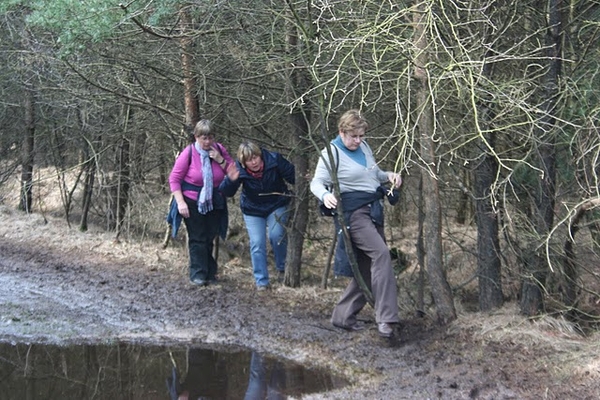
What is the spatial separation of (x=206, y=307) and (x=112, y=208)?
5.43 metres

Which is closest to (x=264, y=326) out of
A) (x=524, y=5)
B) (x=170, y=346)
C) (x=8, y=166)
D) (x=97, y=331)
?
(x=170, y=346)

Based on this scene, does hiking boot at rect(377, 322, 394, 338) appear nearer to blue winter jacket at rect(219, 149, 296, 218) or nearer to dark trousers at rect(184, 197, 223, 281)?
blue winter jacket at rect(219, 149, 296, 218)

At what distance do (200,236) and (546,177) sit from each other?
164 inches

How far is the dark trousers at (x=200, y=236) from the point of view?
347 inches

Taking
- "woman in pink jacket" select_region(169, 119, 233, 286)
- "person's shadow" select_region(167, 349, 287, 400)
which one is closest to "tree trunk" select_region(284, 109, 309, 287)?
"woman in pink jacket" select_region(169, 119, 233, 286)

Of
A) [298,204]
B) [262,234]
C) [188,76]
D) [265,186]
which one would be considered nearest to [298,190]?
[298,204]

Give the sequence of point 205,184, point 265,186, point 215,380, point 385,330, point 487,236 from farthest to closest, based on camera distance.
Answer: point 205,184
point 265,186
point 487,236
point 385,330
point 215,380

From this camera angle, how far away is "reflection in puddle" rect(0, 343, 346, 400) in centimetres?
565

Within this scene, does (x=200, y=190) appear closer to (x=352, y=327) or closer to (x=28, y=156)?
(x=352, y=327)

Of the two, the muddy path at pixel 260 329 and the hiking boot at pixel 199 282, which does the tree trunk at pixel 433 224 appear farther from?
the hiking boot at pixel 199 282

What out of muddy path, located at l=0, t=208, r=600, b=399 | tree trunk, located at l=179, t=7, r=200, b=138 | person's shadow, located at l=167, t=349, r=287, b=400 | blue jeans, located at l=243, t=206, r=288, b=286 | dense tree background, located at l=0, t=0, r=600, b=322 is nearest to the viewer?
muddy path, located at l=0, t=208, r=600, b=399

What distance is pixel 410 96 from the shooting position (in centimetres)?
716

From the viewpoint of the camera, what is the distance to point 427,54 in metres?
6.58

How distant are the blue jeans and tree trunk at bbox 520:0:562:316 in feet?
10.0
